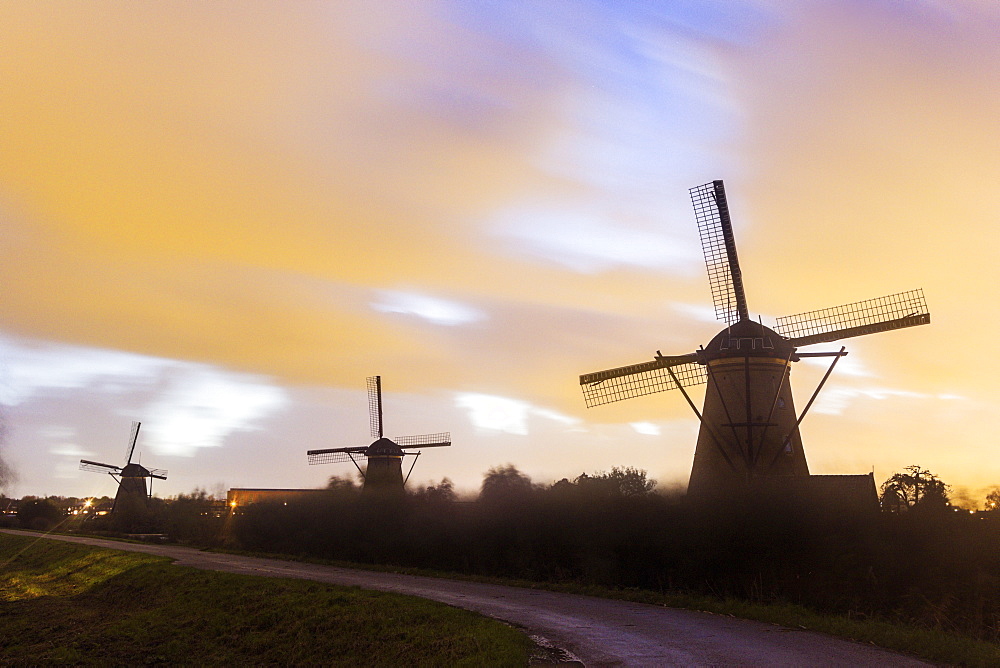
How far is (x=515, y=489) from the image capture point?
38.6 m

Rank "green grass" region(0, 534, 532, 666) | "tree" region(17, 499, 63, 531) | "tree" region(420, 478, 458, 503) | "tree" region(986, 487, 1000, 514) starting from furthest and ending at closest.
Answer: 1. "tree" region(17, 499, 63, 531)
2. "tree" region(420, 478, 458, 503)
3. "tree" region(986, 487, 1000, 514)
4. "green grass" region(0, 534, 532, 666)

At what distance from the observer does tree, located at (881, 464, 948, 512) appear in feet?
82.7

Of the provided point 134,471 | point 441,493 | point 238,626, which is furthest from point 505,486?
point 134,471

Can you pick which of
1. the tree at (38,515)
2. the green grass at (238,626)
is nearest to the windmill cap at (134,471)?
the tree at (38,515)

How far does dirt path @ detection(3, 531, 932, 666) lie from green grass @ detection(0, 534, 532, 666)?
127 cm

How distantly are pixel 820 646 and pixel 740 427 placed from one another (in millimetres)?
19684

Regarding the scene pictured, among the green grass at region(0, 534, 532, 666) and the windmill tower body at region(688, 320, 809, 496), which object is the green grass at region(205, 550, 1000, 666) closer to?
the green grass at region(0, 534, 532, 666)

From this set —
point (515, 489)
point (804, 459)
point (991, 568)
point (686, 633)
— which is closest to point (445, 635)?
point (686, 633)

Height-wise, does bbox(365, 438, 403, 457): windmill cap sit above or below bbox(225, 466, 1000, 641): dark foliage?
above

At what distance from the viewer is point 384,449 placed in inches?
2640

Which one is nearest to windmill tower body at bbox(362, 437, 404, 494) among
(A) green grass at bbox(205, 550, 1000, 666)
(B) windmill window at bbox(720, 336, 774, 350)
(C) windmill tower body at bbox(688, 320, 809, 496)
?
(C) windmill tower body at bbox(688, 320, 809, 496)

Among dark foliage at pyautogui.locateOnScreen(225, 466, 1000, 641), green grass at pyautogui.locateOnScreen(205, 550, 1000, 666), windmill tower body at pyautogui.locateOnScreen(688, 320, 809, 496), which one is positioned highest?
windmill tower body at pyautogui.locateOnScreen(688, 320, 809, 496)

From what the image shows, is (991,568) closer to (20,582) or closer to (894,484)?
(894,484)

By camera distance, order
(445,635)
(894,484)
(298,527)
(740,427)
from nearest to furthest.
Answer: (445,635) < (894,484) < (740,427) < (298,527)
